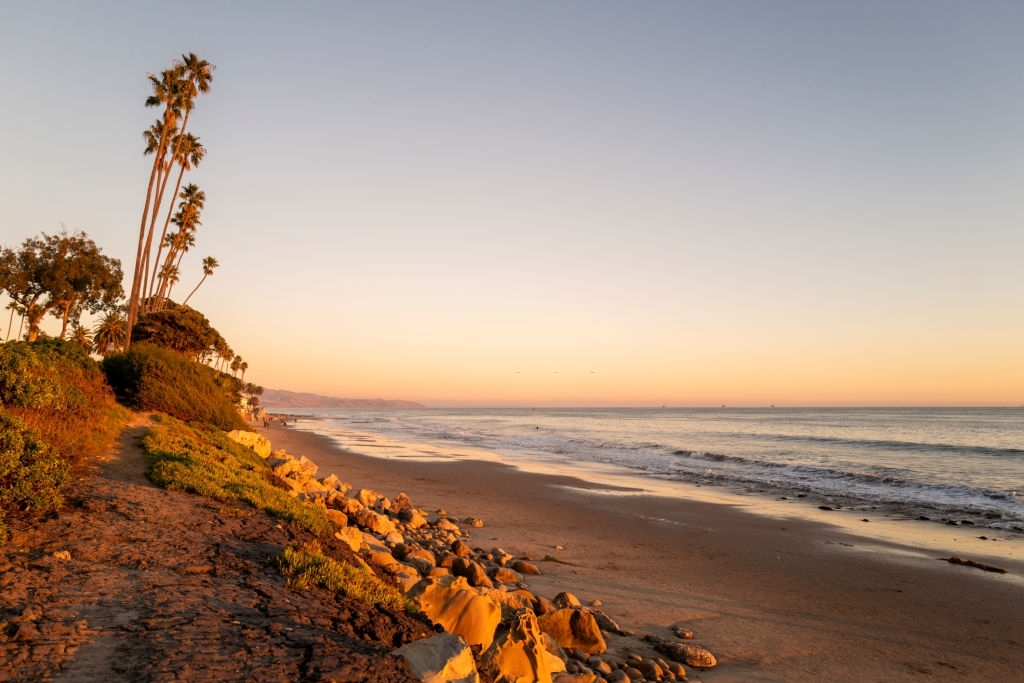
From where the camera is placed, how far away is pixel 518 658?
5.38 meters

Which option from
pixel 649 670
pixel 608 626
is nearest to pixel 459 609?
pixel 649 670

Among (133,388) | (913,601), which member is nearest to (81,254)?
(133,388)

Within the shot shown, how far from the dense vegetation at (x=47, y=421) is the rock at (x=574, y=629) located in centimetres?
587

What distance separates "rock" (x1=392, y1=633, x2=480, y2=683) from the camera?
420 centimetres

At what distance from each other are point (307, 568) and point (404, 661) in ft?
7.40

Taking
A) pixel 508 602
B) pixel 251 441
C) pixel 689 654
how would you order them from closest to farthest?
pixel 689 654, pixel 508 602, pixel 251 441

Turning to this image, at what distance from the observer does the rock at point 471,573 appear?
8992 mm

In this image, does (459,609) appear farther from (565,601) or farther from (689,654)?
(689,654)

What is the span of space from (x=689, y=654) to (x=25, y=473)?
824cm

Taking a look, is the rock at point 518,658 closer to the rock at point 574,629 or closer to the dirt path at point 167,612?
the dirt path at point 167,612

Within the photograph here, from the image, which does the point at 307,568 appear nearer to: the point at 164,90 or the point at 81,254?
the point at 164,90

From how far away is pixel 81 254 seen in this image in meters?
38.3

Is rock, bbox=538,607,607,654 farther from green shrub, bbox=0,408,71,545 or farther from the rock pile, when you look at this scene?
green shrub, bbox=0,408,71,545

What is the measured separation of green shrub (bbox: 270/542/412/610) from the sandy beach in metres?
3.82
